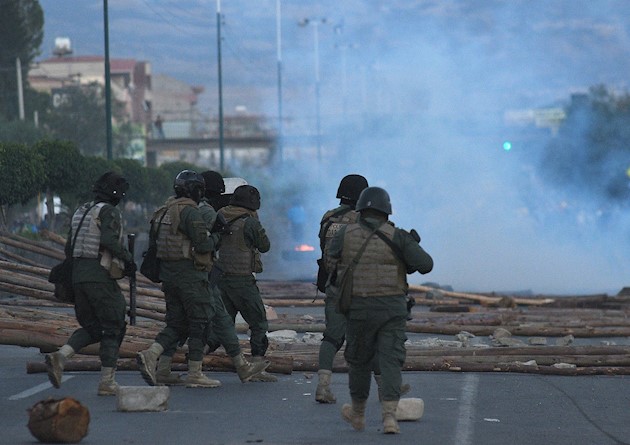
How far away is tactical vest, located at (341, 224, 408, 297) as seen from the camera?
31.2 ft

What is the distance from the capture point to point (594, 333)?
18.2 m

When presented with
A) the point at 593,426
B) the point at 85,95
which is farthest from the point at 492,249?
the point at 85,95

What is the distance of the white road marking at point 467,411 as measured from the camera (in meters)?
9.44

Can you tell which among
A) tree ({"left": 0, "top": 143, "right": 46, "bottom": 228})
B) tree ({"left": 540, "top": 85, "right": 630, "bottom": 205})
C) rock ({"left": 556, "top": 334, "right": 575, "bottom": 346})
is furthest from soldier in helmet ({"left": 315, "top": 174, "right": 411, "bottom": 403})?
tree ({"left": 540, "top": 85, "right": 630, "bottom": 205})

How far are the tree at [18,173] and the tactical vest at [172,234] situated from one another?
81.4ft

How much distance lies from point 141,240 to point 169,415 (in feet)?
121

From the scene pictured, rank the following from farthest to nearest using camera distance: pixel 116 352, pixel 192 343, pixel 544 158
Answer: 1. pixel 544 158
2. pixel 192 343
3. pixel 116 352

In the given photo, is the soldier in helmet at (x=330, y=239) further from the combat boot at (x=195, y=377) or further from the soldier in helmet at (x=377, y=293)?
the soldier in helmet at (x=377, y=293)

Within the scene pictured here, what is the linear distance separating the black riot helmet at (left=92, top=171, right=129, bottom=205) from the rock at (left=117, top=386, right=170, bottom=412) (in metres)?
1.53

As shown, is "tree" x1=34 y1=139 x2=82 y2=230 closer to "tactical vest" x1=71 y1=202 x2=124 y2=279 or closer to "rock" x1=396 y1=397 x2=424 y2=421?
"tactical vest" x1=71 y1=202 x2=124 y2=279

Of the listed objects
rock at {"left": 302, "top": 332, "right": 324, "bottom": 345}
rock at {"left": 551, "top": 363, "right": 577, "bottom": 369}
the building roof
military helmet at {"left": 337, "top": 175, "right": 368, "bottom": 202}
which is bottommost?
rock at {"left": 302, "top": 332, "right": 324, "bottom": 345}

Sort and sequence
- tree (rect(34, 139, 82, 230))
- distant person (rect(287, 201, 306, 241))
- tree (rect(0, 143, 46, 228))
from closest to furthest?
1. tree (rect(0, 143, 46, 228))
2. tree (rect(34, 139, 82, 230))
3. distant person (rect(287, 201, 306, 241))

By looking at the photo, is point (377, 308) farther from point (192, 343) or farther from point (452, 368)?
point (452, 368)

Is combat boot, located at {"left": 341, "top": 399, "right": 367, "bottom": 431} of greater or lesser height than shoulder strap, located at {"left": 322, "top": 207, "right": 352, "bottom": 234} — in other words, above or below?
below
